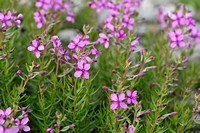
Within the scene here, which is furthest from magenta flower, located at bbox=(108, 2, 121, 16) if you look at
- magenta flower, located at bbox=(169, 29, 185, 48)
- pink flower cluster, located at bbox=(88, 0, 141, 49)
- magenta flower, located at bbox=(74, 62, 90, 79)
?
magenta flower, located at bbox=(74, 62, 90, 79)

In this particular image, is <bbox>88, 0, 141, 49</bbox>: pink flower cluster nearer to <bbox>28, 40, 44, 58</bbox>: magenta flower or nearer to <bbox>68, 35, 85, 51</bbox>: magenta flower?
<bbox>68, 35, 85, 51</bbox>: magenta flower

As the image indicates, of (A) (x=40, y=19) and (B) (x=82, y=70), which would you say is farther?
(A) (x=40, y=19)

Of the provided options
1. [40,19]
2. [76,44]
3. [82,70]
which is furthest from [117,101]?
[40,19]

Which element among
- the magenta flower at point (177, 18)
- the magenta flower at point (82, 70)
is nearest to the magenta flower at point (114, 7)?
the magenta flower at point (177, 18)

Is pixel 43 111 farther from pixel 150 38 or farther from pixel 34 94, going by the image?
pixel 150 38

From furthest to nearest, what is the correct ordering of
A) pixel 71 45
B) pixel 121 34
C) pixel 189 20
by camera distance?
1. pixel 189 20
2. pixel 121 34
3. pixel 71 45

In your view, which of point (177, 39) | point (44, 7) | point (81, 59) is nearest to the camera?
point (81, 59)

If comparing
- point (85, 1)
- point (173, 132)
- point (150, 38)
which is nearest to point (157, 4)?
point (85, 1)

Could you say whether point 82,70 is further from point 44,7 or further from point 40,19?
point 44,7

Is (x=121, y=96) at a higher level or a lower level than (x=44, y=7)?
lower
